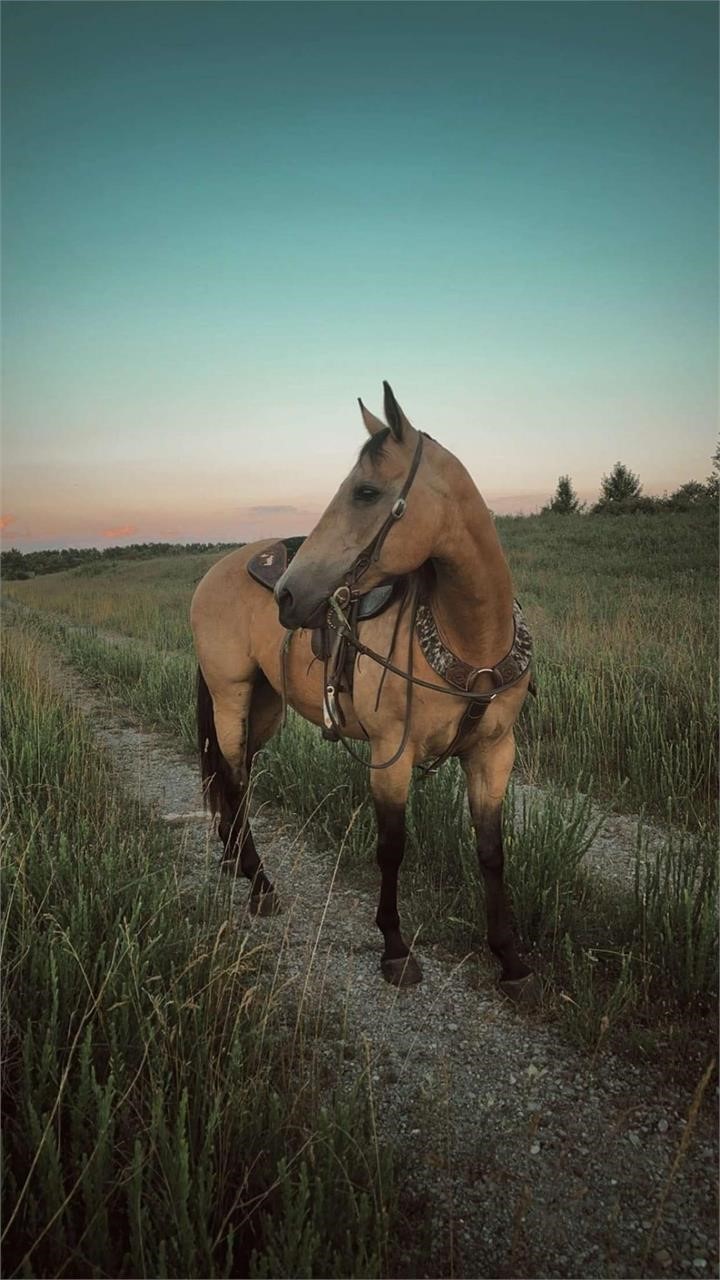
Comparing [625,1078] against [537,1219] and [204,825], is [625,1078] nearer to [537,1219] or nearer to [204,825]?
[537,1219]

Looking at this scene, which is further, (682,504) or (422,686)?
(682,504)

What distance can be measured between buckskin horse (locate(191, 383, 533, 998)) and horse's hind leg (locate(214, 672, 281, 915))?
27mm

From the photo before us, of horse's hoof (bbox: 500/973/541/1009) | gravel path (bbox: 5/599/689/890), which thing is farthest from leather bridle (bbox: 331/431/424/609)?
gravel path (bbox: 5/599/689/890)

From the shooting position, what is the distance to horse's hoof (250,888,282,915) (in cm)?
361

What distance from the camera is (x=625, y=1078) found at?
7.82ft

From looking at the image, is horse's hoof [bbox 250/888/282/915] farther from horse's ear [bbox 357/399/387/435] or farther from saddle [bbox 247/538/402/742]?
horse's ear [bbox 357/399/387/435]

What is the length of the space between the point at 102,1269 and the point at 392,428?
2404mm

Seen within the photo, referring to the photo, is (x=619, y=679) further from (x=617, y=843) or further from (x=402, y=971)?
(x=402, y=971)

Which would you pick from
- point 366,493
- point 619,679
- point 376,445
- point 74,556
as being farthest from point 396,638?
point 74,556

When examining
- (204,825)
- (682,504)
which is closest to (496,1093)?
(204,825)

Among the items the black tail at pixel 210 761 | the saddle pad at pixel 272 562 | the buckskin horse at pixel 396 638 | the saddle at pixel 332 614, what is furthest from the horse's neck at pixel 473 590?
the black tail at pixel 210 761

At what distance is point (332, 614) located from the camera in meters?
3.18

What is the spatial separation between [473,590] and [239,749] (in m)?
2.14

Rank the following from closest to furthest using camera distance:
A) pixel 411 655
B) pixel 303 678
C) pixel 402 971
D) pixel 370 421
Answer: pixel 370 421 → pixel 411 655 → pixel 402 971 → pixel 303 678
